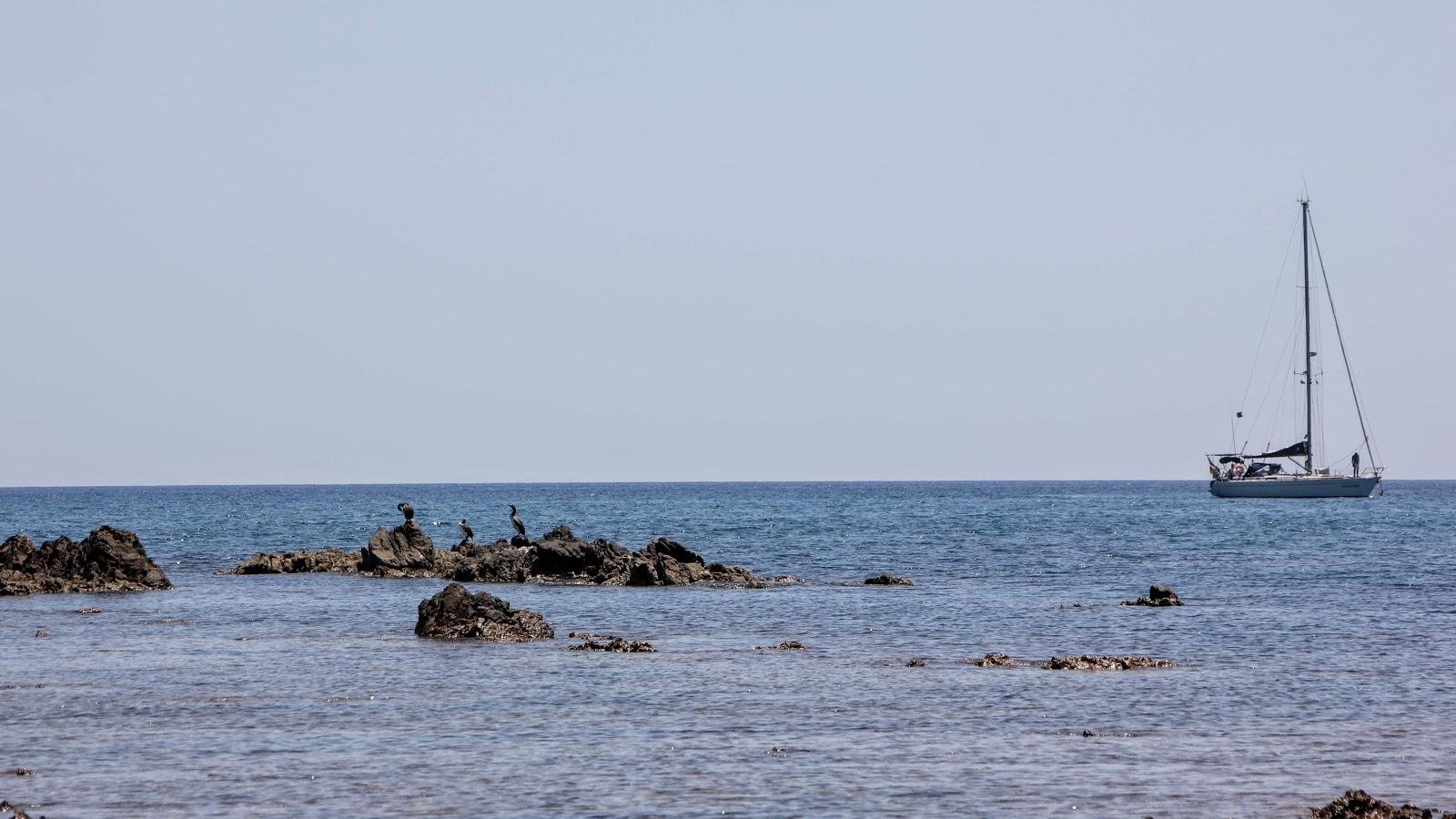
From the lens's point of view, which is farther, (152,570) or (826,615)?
(152,570)

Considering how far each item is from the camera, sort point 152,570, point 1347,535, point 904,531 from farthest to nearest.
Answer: point 904,531, point 1347,535, point 152,570

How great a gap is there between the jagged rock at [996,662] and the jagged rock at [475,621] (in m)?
10.9

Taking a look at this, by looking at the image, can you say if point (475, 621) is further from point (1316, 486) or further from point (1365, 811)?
point (1316, 486)

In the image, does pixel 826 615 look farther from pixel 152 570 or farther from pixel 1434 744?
pixel 152 570

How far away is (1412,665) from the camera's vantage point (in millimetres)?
30094

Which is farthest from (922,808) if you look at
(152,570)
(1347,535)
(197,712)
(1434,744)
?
(1347,535)

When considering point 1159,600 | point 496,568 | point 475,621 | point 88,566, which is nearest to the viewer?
point 475,621

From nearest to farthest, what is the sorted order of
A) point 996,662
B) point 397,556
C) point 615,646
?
point 996,662 → point 615,646 → point 397,556

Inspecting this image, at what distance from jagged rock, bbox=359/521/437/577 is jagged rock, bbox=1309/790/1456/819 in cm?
4739

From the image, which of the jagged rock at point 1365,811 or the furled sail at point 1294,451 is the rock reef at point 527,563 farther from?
the furled sail at point 1294,451

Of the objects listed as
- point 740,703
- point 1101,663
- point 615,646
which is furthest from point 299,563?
point 1101,663

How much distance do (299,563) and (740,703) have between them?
42.1 meters

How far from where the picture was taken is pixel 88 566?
52406 millimetres

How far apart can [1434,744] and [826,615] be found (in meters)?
22.2
